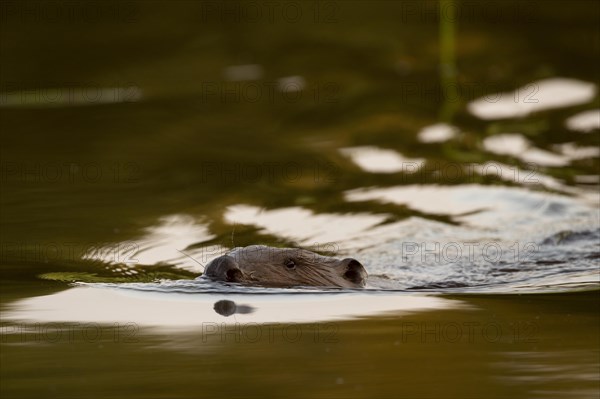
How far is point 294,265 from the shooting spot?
8156 millimetres

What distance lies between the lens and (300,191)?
11.2 m

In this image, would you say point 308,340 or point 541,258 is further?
point 541,258

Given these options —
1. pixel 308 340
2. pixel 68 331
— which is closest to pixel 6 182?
pixel 68 331

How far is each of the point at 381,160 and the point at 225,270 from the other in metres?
4.90

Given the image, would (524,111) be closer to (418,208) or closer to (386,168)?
(386,168)

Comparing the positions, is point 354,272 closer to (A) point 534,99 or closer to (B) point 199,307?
(B) point 199,307

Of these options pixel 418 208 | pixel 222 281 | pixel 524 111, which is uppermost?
pixel 524 111

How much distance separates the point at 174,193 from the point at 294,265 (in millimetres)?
2988

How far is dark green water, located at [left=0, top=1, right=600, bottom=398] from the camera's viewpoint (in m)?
5.80

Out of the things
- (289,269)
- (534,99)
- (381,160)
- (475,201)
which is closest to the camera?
(289,269)

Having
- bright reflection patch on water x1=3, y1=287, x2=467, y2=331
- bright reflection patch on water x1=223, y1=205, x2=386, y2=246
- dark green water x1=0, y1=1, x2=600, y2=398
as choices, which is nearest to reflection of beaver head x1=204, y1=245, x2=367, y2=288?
dark green water x1=0, y1=1, x2=600, y2=398

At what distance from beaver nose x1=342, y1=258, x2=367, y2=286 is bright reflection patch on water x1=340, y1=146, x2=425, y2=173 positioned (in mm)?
3675

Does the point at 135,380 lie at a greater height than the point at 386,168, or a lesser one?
lesser

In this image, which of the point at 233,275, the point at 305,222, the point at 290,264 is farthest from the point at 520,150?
the point at 233,275
